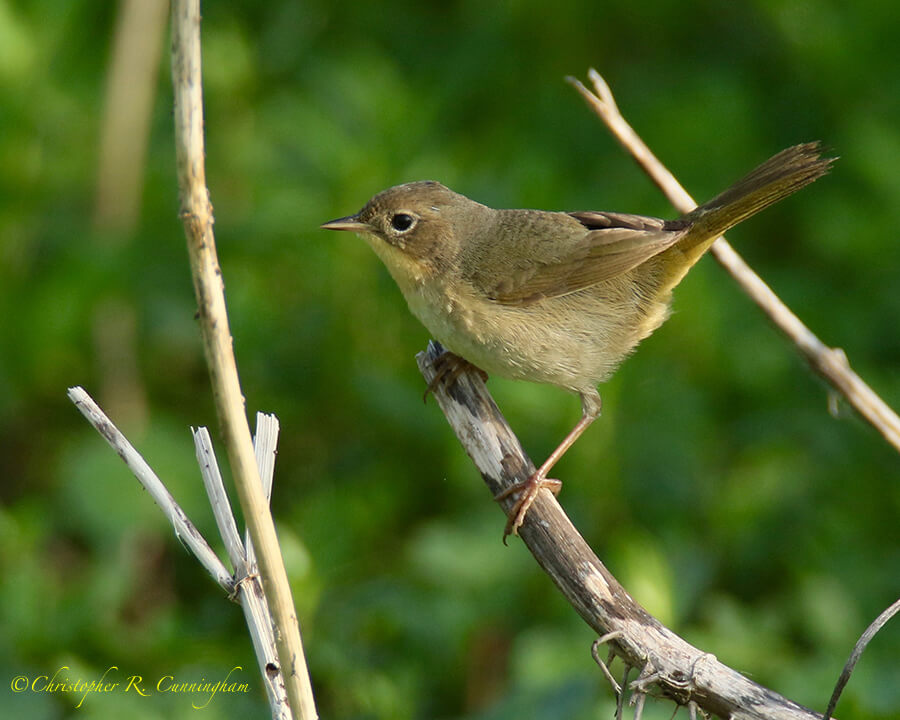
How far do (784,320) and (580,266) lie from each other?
3.74ft

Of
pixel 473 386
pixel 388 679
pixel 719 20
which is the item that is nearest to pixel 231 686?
pixel 388 679

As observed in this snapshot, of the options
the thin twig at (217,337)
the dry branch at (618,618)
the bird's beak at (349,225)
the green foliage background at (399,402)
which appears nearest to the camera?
the thin twig at (217,337)

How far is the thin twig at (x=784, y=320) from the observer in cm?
196

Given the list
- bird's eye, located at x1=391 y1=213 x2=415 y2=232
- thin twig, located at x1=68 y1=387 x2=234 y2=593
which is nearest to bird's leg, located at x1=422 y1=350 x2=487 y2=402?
bird's eye, located at x1=391 y1=213 x2=415 y2=232

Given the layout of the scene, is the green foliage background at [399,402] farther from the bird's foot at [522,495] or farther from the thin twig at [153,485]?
the thin twig at [153,485]

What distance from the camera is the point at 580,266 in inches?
129

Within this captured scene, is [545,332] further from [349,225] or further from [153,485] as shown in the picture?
[153,485]

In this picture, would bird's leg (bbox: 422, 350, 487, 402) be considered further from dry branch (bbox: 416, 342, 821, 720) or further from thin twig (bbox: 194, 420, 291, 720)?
thin twig (bbox: 194, 420, 291, 720)

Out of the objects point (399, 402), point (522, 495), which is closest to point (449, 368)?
point (522, 495)

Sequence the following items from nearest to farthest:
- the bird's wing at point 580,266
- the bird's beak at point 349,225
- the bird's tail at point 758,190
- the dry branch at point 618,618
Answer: the dry branch at point 618,618
the bird's tail at point 758,190
the bird's wing at point 580,266
the bird's beak at point 349,225

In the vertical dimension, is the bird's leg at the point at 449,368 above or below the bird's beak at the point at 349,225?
below

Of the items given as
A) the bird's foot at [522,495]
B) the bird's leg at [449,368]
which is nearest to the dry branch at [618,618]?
the bird's foot at [522,495]

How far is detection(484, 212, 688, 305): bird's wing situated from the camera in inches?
126

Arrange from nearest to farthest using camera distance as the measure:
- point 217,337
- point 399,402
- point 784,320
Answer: point 217,337 → point 784,320 → point 399,402
